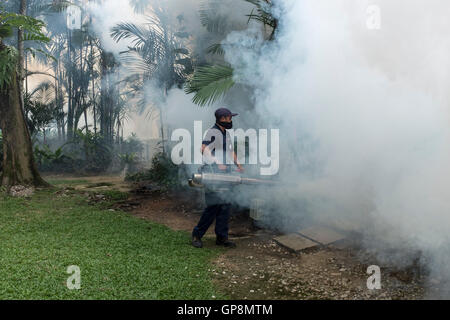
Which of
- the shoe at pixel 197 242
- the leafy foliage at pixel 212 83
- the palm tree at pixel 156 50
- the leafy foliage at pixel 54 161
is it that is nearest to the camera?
the shoe at pixel 197 242

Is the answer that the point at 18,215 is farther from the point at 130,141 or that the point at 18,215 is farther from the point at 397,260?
the point at 130,141

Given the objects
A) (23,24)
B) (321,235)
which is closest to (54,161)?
(23,24)

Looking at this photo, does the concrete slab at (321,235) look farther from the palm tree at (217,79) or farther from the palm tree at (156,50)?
the palm tree at (156,50)

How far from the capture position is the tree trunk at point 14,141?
7.78 m

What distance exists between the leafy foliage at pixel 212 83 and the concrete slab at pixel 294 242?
89.5 inches

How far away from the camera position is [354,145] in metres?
3.83

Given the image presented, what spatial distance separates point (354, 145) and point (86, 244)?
3.49 m

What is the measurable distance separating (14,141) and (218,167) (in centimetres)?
611

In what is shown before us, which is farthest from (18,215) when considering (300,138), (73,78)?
(73,78)

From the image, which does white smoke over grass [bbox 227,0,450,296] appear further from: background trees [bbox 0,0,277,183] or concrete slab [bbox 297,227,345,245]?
Answer: background trees [bbox 0,0,277,183]

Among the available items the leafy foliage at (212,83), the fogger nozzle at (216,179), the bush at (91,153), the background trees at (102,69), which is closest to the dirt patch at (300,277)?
the fogger nozzle at (216,179)

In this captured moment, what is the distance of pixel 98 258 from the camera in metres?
3.79

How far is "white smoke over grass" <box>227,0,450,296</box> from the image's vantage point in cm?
301

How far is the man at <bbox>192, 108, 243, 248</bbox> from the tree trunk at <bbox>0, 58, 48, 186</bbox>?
561 centimetres
